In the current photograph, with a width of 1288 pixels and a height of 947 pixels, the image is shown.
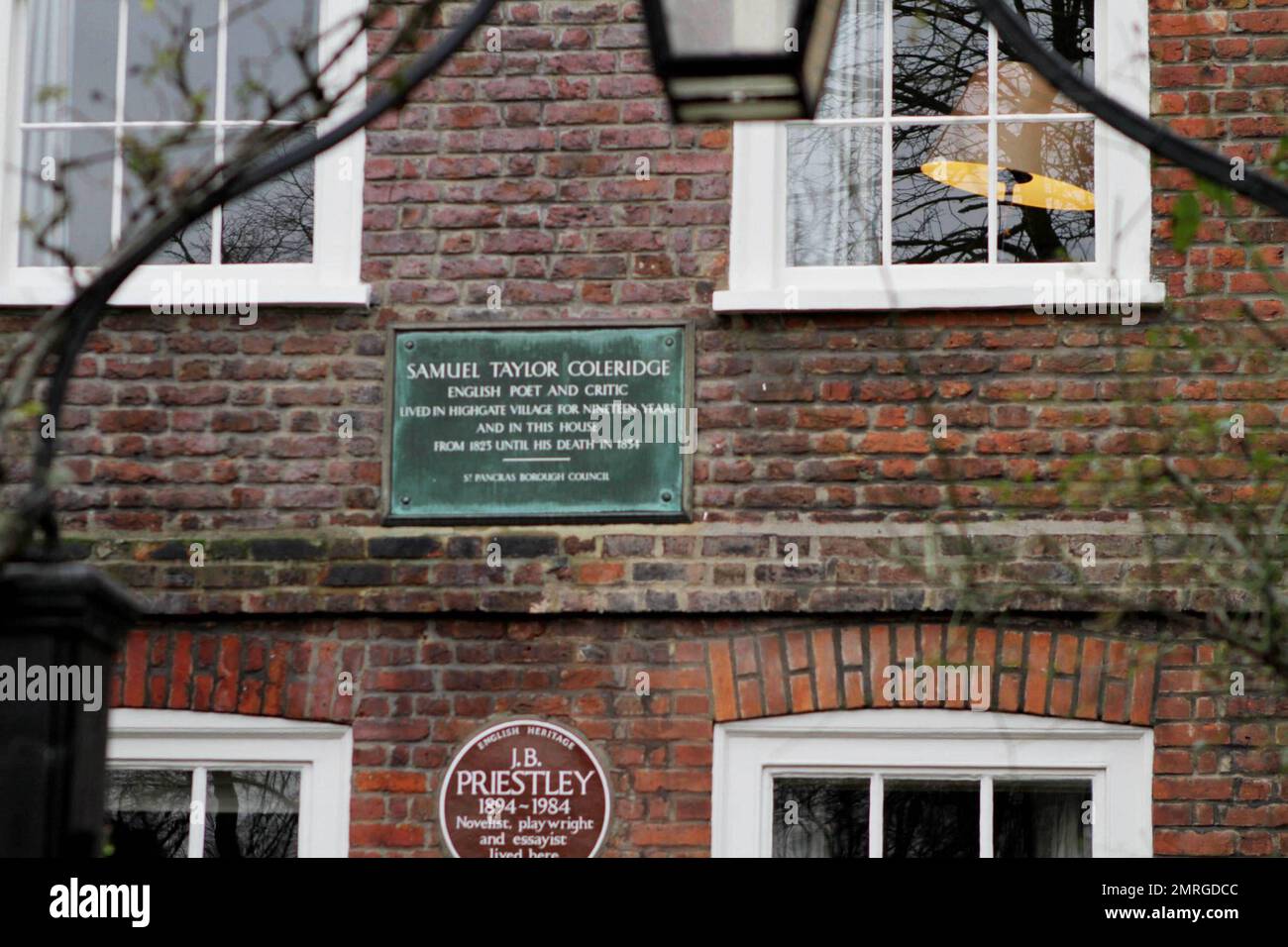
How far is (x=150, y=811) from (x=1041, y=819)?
2.85 meters

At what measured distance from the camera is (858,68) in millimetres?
6367

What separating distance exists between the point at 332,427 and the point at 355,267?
0.55 m

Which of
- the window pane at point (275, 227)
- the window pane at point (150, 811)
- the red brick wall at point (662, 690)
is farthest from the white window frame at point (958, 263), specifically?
the window pane at point (150, 811)

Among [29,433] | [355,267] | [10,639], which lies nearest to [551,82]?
[355,267]

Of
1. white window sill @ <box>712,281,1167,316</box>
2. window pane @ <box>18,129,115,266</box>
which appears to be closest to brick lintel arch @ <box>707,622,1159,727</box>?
white window sill @ <box>712,281,1167,316</box>

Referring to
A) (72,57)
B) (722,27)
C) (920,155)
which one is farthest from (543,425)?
(722,27)

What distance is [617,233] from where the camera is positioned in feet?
20.4

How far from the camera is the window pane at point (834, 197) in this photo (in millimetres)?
6277

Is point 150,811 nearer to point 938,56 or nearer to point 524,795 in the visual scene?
point 524,795

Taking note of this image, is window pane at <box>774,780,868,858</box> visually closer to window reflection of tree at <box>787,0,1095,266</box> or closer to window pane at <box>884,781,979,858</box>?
window pane at <box>884,781,979,858</box>

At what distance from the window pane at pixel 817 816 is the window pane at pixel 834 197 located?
170cm

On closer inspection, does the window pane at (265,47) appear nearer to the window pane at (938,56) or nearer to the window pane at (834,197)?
the window pane at (834,197)

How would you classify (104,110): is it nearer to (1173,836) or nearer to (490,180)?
(490,180)

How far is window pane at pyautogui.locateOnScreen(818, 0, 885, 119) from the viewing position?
633 cm
